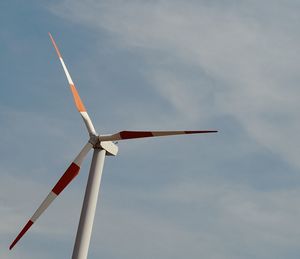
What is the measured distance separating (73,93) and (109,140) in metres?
7.53

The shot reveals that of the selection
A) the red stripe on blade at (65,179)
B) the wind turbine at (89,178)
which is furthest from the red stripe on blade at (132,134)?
the red stripe on blade at (65,179)

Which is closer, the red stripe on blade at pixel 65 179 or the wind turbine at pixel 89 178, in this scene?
the wind turbine at pixel 89 178

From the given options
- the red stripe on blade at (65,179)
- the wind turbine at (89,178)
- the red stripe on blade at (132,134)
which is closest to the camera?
the wind turbine at (89,178)

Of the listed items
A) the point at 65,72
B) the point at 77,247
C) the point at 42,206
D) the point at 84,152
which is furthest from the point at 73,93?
the point at 77,247

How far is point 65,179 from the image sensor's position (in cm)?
4916

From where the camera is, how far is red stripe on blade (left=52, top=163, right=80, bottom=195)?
49062mm

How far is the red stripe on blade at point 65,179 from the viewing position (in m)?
49.1

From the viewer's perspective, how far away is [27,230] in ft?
164

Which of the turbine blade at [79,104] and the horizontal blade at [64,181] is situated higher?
the turbine blade at [79,104]

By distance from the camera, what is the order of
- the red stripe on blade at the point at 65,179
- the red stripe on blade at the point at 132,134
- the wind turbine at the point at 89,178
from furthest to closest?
the red stripe on blade at the point at 65,179 < the red stripe on blade at the point at 132,134 < the wind turbine at the point at 89,178

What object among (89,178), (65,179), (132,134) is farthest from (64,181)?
(132,134)

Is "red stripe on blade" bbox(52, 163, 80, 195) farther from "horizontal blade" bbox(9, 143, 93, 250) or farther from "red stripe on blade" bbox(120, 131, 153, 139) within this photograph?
"red stripe on blade" bbox(120, 131, 153, 139)

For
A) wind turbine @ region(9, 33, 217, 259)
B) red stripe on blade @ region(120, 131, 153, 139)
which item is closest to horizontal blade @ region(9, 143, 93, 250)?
wind turbine @ region(9, 33, 217, 259)

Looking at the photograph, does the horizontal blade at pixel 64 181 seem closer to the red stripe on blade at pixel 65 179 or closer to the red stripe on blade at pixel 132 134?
the red stripe on blade at pixel 65 179
